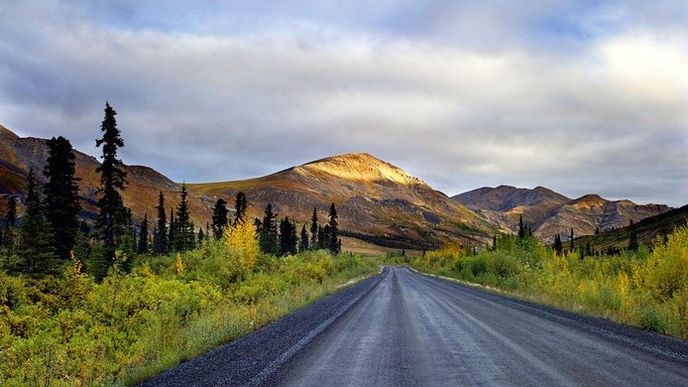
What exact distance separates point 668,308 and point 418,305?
964 centimetres

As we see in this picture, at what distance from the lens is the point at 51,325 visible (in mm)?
17344

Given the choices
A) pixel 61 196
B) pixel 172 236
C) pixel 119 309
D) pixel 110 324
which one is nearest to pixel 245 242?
pixel 119 309

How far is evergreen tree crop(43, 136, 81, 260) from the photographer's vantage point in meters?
45.1

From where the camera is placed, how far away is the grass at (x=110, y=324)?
37.0 feet

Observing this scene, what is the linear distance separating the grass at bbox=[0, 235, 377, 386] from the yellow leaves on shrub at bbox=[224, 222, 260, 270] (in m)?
5.51

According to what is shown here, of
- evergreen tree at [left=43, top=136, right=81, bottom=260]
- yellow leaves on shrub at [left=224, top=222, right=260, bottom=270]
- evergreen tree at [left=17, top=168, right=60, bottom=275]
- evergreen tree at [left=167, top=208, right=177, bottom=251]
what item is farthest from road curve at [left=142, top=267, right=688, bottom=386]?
evergreen tree at [left=167, top=208, right=177, bottom=251]

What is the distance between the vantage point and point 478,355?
33.8 ft

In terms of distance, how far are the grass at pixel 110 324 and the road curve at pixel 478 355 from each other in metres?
2.50

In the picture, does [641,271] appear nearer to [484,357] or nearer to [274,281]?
[484,357]

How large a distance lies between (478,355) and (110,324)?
43.2 ft

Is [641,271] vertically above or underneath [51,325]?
above

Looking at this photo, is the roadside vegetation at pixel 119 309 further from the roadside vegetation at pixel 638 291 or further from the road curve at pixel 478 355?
the roadside vegetation at pixel 638 291

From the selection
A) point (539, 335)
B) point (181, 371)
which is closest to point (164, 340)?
point (181, 371)

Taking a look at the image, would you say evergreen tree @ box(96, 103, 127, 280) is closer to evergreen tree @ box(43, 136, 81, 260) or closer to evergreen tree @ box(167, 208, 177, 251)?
evergreen tree @ box(43, 136, 81, 260)
